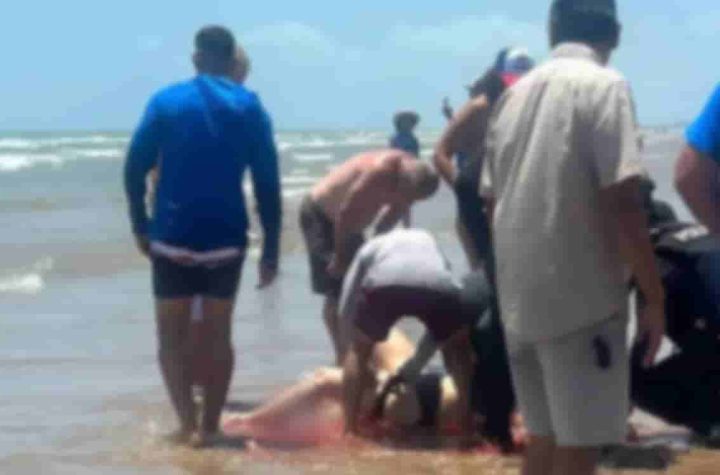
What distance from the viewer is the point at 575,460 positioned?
4.38m

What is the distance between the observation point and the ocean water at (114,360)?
675 centimetres

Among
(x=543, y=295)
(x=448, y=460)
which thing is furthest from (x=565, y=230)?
(x=448, y=460)

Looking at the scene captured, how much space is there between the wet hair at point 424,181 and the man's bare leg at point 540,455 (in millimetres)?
3108

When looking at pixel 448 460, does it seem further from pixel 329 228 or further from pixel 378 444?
pixel 329 228

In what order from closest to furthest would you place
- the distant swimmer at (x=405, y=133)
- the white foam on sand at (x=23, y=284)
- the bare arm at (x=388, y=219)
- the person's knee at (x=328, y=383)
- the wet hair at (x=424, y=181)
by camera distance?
1. the person's knee at (x=328, y=383)
2. the wet hair at (x=424, y=181)
3. the bare arm at (x=388, y=219)
4. the distant swimmer at (x=405, y=133)
5. the white foam on sand at (x=23, y=284)

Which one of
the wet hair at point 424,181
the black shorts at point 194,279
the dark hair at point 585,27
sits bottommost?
the black shorts at point 194,279

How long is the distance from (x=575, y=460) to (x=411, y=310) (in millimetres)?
2702

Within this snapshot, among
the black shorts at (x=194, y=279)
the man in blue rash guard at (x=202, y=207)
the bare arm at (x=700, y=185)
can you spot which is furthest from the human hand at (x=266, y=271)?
the bare arm at (x=700, y=185)

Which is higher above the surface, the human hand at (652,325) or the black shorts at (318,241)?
the human hand at (652,325)

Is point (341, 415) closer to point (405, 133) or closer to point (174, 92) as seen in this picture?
point (174, 92)

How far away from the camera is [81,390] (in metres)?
8.82

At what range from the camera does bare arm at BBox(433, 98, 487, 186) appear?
772cm

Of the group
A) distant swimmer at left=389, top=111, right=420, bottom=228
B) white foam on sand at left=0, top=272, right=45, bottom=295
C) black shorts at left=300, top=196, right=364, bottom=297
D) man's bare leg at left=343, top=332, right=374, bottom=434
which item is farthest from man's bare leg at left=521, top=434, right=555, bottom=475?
white foam on sand at left=0, top=272, right=45, bottom=295

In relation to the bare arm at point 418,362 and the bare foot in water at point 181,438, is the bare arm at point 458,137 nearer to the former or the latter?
the bare arm at point 418,362
